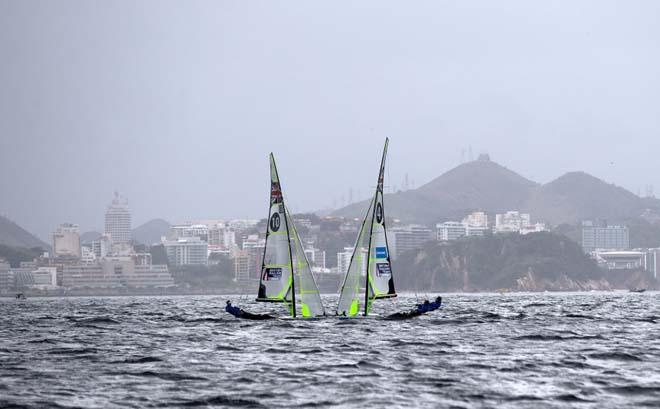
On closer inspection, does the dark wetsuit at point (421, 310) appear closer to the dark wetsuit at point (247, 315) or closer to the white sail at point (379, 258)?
the white sail at point (379, 258)

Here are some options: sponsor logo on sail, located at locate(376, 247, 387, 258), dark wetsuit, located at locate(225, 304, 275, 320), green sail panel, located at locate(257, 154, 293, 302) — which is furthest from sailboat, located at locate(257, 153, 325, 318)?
dark wetsuit, located at locate(225, 304, 275, 320)

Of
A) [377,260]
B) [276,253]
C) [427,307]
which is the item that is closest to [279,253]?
[276,253]

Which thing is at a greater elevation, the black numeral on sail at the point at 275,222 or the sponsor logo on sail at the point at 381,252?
the black numeral on sail at the point at 275,222

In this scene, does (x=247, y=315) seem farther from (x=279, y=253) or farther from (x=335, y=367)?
(x=335, y=367)

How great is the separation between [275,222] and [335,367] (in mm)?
21754

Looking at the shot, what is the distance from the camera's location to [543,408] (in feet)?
94.4

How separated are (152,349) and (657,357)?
20.9m

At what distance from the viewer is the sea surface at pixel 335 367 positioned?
101 ft

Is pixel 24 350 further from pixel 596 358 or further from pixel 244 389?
pixel 596 358

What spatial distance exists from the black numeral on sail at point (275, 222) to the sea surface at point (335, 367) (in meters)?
5.44

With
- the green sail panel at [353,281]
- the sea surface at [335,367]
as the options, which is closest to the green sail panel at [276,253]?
the sea surface at [335,367]

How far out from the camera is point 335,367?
128ft

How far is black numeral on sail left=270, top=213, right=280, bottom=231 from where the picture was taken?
60062 mm

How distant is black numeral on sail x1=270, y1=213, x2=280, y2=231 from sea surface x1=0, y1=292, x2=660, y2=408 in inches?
214
